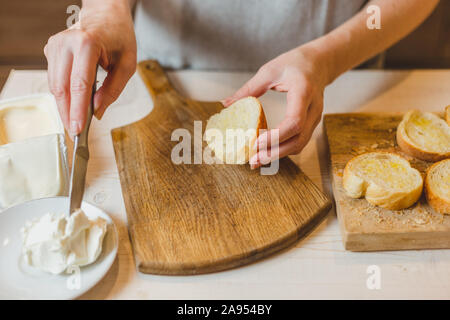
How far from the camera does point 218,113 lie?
1.39 meters

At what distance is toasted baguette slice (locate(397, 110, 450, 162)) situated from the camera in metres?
1.20

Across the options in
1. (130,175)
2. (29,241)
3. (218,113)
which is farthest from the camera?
(218,113)

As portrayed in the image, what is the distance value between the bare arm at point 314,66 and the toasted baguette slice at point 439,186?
0.32 m

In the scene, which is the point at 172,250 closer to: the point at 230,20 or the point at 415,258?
the point at 415,258

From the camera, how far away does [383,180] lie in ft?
3.62

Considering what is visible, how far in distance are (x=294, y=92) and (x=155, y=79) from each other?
22.8 inches

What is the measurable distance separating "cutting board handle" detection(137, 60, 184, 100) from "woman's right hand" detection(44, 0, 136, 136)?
10.9 inches

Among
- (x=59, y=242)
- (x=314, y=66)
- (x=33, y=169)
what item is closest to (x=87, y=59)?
(x=33, y=169)

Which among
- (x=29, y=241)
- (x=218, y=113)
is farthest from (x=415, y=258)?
(x=29, y=241)

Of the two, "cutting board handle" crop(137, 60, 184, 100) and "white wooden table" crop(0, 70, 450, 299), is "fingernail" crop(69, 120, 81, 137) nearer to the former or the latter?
"white wooden table" crop(0, 70, 450, 299)

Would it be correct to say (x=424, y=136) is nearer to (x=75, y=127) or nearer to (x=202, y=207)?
(x=202, y=207)

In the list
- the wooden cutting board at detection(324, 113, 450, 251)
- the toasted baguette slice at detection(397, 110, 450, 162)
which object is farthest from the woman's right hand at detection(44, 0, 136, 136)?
the toasted baguette slice at detection(397, 110, 450, 162)

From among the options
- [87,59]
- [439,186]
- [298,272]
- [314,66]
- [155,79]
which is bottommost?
[298,272]
